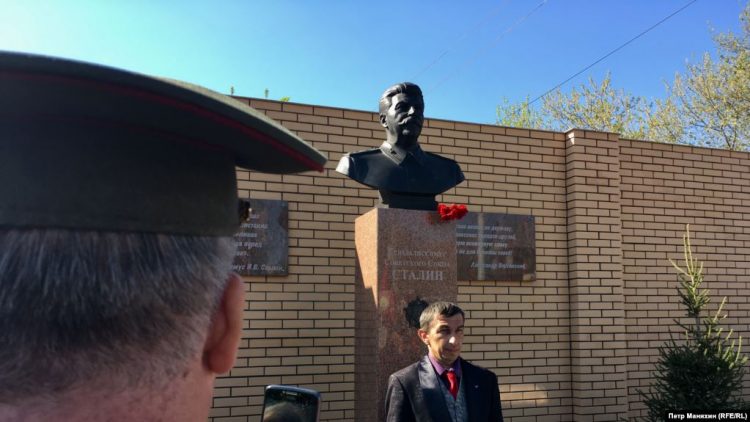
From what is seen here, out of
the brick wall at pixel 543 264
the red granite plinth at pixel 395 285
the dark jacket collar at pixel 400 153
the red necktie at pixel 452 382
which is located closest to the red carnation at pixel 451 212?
the red granite plinth at pixel 395 285

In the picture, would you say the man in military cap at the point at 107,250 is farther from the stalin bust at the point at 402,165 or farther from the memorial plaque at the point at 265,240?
the memorial plaque at the point at 265,240

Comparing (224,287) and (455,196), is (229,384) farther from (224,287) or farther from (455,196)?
(224,287)

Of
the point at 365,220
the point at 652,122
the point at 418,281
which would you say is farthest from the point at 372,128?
the point at 652,122

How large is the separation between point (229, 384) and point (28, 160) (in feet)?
15.0

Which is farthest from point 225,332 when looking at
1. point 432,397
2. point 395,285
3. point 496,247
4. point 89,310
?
point 496,247

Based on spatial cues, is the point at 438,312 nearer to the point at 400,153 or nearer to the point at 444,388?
the point at 444,388

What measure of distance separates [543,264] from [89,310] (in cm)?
579

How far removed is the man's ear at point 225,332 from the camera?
0.79 metres

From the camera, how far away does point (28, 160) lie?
0.70 meters

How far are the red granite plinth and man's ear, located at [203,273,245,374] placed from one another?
334 cm

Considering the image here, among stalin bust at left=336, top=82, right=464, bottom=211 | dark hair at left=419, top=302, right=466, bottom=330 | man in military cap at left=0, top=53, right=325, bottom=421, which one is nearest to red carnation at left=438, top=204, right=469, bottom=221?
stalin bust at left=336, top=82, right=464, bottom=211

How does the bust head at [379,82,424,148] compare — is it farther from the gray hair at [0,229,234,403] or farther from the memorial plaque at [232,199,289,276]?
the gray hair at [0,229,234,403]

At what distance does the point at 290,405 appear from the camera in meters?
1.34

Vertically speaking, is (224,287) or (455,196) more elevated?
(455,196)
